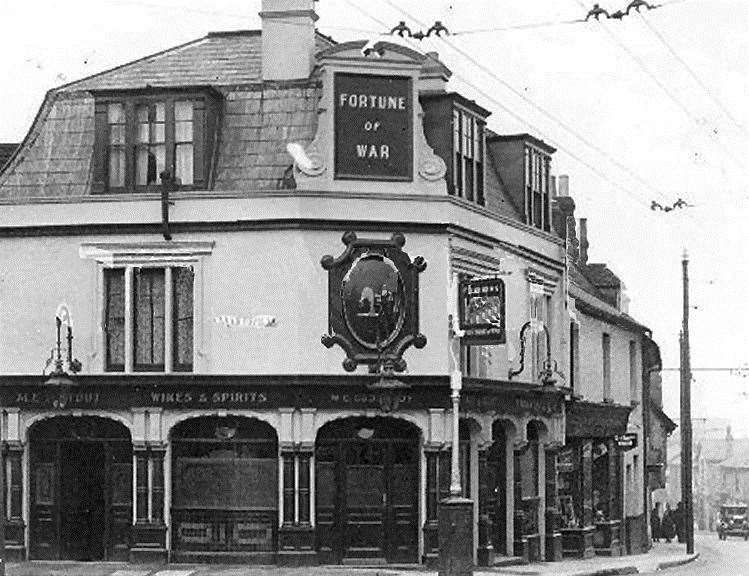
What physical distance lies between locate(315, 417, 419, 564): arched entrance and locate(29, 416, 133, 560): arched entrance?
13.6ft

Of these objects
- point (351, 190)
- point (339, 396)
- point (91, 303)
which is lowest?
point (339, 396)

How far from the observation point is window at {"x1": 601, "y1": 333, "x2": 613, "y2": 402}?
154 feet

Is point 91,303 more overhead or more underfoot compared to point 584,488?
more overhead

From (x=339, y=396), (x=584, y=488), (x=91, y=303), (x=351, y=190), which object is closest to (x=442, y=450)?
(x=339, y=396)

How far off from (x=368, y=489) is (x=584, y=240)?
28.6m

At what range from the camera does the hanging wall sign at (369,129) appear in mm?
32281

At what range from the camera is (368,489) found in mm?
32344

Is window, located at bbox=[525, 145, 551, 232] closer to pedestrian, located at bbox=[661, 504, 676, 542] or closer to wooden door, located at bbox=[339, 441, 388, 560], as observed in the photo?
wooden door, located at bbox=[339, 441, 388, 560]

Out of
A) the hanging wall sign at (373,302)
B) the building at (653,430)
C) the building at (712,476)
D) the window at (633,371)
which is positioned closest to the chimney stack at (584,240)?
the building at (653,430)

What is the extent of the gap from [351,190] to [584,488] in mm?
14383

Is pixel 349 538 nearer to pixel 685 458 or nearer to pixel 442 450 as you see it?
pixel 442 450

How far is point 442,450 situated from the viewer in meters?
32.1

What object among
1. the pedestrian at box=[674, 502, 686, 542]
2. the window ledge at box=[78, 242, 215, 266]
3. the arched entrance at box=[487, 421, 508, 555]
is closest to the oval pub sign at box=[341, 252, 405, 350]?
the window ledge at box=[78, 242, 215, 266]

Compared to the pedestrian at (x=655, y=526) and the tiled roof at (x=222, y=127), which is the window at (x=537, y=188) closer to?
the tiled roof at (x=222, y=127)
